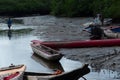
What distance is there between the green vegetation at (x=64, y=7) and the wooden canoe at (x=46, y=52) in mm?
27948

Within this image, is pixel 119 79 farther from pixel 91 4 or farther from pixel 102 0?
pixel 91 4

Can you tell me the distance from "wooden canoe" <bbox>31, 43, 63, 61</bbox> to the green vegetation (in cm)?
2795

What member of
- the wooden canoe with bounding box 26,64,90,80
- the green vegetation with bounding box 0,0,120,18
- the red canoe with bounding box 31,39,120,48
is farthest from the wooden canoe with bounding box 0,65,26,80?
the green vegetation with bounding box 0,0,120,18

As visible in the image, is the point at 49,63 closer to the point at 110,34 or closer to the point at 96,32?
the point at 110,34

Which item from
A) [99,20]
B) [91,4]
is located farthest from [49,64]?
[91,4]

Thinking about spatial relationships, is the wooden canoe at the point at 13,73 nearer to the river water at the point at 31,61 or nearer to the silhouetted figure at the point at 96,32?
the river water at the point at 31,61

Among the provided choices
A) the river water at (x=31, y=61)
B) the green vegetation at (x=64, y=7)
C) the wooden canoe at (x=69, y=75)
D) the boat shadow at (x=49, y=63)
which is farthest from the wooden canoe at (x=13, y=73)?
the green vegetation at (x=64, y=7)

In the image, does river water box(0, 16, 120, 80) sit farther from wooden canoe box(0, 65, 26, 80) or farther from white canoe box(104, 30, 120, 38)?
white canoe box(104, 30, 120, 38)

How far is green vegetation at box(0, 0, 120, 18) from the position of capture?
6303 cm

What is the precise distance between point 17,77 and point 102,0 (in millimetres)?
56296

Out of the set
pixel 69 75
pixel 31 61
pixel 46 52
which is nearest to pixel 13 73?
pixel 69 75

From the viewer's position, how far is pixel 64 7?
86.9m

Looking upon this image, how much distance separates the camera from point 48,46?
32.8 meters

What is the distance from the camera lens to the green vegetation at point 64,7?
6303 cm
